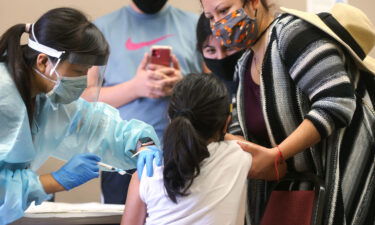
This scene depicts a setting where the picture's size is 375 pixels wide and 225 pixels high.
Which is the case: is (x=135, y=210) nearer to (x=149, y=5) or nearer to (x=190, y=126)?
(x=190, y=126)

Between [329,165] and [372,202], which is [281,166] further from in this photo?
[372,202]

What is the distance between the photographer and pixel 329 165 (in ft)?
4.44

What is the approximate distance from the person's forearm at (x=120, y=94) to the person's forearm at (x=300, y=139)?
853 millimetres

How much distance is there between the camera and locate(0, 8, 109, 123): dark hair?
132 cm

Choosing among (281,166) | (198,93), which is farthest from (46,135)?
(281,166)

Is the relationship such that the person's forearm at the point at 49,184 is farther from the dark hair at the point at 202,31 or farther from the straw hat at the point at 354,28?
the dark hair at the point at 202,31

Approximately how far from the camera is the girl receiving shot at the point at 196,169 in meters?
1.18

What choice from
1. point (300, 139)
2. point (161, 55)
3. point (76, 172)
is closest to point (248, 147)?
point (300, 139)

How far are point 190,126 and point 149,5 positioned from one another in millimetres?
1092

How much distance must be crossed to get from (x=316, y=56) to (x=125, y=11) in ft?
3.68

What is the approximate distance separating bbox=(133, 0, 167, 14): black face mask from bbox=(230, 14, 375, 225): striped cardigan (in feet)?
2.62

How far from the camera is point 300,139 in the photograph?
1.30m

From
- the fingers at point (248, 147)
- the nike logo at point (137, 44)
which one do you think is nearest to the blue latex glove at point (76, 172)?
the fingers at point (248, 147)

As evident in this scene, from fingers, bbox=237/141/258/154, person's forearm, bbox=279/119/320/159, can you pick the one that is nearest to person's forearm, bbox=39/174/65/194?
fingers, bbox=237/141/258/154
